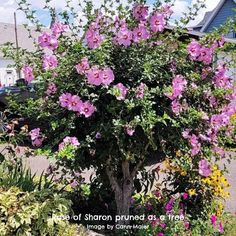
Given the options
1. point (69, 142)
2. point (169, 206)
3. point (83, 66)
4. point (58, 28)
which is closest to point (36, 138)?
point (69, 142)

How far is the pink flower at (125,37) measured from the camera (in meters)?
3.22

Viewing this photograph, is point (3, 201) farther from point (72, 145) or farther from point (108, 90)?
point (108, 90)

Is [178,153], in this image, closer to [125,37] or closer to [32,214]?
[125,37]

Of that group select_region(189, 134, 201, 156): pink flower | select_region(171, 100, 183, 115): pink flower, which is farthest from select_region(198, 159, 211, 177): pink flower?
select_region(171, 100, 183, 115): pink flower

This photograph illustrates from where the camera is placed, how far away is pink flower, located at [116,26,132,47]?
127 inches

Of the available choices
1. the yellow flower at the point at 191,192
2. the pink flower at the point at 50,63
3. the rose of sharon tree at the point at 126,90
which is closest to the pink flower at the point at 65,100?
the rose of sharon tree at the point at 126,90

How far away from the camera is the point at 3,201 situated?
3455 mm

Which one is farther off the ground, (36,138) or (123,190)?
(36,138)

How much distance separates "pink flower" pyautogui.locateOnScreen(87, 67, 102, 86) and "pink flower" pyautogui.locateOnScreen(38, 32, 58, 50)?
52 cm

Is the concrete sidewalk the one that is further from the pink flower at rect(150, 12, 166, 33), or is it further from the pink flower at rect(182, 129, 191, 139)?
the pink flower at rect(150, 12, 166, 33)

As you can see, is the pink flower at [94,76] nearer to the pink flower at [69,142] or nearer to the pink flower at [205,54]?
the pink flower at [69,142]

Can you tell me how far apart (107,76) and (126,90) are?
0.20m

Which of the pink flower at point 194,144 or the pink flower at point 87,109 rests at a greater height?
the pink flower at point 87,109

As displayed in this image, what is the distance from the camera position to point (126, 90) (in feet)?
10.5
